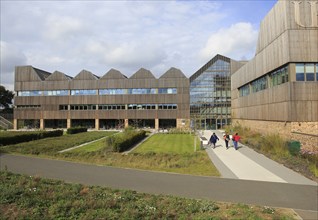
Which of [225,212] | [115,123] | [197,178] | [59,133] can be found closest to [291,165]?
[197,178]

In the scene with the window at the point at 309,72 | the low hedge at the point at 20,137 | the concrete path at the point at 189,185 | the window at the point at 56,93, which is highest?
the window at the point at 56,93

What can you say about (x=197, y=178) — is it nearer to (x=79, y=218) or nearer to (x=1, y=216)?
(x=79, y=218)

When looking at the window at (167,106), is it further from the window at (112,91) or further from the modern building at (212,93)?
the window at (112,91)

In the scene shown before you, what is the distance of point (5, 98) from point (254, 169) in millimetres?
85054

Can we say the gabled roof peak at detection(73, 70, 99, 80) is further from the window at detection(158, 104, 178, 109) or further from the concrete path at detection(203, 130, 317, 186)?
the concrete path at detection(203, 130, 317, 186)

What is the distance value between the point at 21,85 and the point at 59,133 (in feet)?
93.0

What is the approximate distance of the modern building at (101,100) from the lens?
183 ft

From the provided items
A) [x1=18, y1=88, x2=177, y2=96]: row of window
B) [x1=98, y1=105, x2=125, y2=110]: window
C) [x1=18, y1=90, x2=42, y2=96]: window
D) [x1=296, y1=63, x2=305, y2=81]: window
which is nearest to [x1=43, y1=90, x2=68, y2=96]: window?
[x1=18, y1=88, x2=177, y2=96]: row of window

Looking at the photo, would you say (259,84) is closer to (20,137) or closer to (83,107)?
(20,137)

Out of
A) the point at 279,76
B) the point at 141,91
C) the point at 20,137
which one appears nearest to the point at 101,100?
the point at 141,91

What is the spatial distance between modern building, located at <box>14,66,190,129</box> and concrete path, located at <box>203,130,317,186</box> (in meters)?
33.3

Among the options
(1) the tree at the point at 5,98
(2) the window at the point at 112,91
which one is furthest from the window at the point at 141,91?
(1) the tree at the point at 5,98

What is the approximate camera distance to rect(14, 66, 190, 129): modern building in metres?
55.8

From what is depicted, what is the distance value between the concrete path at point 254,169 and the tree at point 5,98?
262 ft
